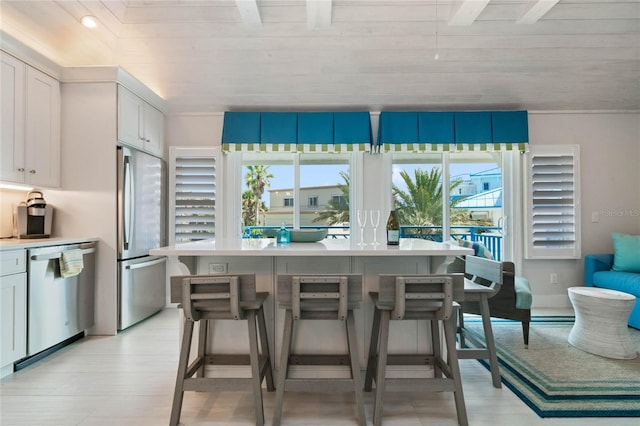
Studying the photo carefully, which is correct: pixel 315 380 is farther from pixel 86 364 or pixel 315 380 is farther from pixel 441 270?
pixel 86 364

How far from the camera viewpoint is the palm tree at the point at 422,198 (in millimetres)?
4324

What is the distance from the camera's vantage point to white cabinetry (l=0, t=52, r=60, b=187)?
262cm

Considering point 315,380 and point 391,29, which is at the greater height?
point 391,29

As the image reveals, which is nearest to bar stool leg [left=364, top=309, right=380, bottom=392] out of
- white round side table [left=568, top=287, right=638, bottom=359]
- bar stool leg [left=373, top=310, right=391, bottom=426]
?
bar stool leg [left=373, top=310, right=391, bottom=426]

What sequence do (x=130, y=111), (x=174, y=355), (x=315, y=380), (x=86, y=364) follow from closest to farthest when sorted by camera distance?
(x=315, y=380), (x=86, y=364), (x=174, y=355), (x=130, y=111)

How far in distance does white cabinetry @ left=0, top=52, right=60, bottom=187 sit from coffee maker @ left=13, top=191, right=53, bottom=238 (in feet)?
0.57

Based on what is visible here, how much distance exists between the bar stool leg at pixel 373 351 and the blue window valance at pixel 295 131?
2458 mm

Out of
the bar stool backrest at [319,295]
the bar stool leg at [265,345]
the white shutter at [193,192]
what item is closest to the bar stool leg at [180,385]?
the bar stool leg at [265,345]

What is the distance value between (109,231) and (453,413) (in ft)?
10.7

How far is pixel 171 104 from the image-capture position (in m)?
4.11

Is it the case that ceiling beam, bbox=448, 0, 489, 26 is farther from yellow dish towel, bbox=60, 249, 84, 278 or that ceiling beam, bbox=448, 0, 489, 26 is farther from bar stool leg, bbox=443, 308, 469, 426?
yellow dish towel, bbox=60, 249, 84, 278

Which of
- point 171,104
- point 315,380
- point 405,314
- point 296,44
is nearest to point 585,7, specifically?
point 296,44

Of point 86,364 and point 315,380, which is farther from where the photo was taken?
point 86,364

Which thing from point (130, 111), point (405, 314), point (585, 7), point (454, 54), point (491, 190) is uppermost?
point (585, 7)
